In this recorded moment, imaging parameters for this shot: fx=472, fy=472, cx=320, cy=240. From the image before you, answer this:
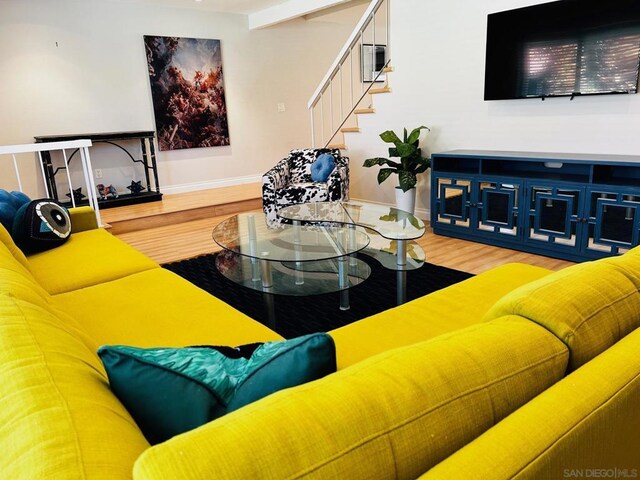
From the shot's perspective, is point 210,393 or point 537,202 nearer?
point 210,393

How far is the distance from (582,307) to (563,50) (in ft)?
11.2

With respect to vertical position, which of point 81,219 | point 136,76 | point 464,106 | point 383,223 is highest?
point 136,76

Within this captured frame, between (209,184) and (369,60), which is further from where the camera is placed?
(369,60)

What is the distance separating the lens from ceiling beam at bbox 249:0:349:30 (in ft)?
18.2

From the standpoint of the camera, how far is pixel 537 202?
12.1 ft

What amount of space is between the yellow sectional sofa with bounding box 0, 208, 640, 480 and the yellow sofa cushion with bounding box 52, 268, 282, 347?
0.54 metres

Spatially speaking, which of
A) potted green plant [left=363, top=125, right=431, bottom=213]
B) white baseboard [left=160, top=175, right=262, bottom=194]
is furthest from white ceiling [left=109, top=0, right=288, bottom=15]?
potted green plant [left=363, top=125, right=431, bottom=213]

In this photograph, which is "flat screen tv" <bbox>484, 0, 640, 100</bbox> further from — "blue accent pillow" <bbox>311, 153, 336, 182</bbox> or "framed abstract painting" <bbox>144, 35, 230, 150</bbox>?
"framed abstract painting" <bbox>144, 35, 230, 150</bbox>

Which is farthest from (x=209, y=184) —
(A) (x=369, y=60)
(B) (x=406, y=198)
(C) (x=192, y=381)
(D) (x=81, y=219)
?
(C) (x=192, y=381)

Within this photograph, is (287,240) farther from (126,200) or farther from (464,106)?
(126,200)

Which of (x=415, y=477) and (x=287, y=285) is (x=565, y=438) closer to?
(x=415, y=477)

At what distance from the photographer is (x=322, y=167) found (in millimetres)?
5090

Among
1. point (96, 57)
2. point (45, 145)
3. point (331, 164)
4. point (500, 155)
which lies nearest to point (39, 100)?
point (96, 57)

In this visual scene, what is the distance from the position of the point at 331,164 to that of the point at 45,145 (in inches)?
107
